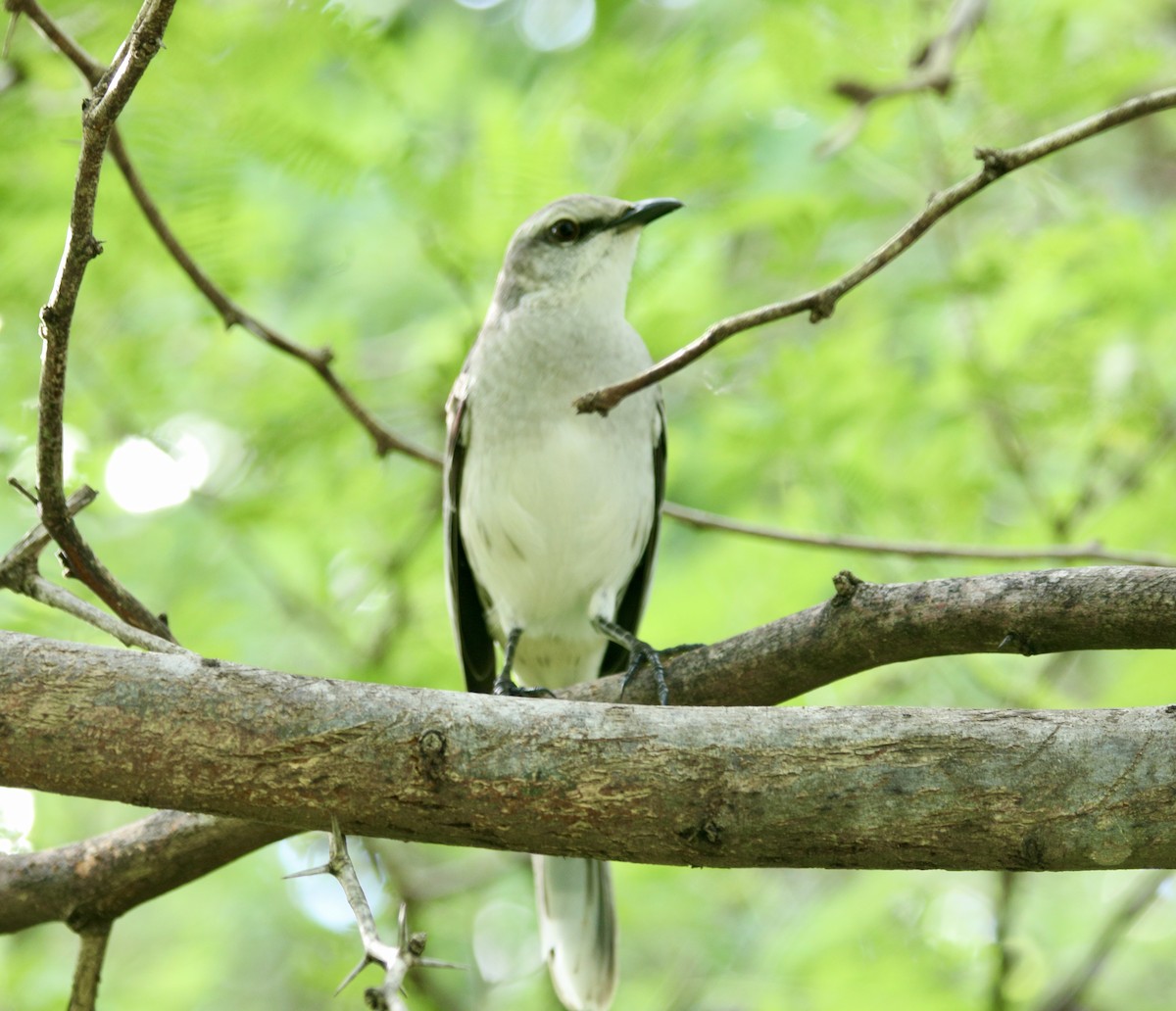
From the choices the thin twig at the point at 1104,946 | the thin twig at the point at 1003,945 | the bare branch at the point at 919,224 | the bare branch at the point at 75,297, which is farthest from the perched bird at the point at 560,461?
the bare branch at the point at 919,224

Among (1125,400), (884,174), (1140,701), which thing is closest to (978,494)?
(1125,400)

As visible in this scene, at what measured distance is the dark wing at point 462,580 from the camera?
6086 mm

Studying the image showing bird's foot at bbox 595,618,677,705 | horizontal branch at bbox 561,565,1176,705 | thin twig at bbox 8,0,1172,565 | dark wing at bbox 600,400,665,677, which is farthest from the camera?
dark wing at bbox 600,400,665,677

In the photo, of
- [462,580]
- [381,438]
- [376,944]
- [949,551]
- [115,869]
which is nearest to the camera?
[376,944]

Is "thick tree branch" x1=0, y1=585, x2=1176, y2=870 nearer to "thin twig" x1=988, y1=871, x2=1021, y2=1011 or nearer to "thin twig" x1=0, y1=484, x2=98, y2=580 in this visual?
"thin twig" x1=0, y1=484, x2=98, y2=580

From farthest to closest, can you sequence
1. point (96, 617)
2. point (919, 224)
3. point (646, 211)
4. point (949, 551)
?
1. point (646, 211)
2. point (949, 551)
3. point (96, 617)
4. point (919, 224)

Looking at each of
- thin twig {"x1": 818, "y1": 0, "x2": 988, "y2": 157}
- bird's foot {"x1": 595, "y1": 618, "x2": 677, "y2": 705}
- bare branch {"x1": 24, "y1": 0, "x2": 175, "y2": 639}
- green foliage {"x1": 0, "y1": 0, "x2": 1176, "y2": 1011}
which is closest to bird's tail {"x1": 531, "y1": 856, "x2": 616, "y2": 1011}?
green foliage {"x1": 0, "y1": 0, "x2": 1176, "y2": 1011}

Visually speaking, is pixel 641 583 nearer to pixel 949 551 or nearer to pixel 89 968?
pixel 949 551

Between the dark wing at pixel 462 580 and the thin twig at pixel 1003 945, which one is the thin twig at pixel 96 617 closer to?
the dark wing at pixel 462 580

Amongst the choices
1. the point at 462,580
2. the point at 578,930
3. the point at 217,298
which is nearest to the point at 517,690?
the point at 578,930

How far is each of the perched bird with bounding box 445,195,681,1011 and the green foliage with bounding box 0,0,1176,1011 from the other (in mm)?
188

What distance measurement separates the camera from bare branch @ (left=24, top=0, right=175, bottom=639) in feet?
8.22

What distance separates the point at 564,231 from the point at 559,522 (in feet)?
4.57

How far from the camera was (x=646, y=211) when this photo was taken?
5.75 meters
